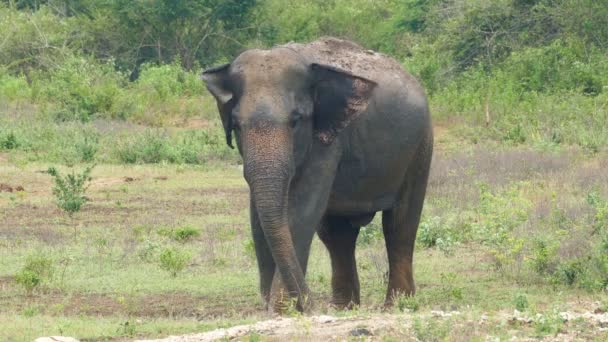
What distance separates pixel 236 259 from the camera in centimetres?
1280

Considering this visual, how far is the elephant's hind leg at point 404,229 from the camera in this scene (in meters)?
10.7

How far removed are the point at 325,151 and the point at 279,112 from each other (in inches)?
32.4

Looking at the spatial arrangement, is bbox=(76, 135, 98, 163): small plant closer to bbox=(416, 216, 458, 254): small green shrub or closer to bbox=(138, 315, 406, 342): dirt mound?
bbox=(416, 216, 458, 254): small green shrub

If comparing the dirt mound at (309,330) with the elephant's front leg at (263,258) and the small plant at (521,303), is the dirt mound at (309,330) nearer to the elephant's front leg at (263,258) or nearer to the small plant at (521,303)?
the small plant at (521,303)

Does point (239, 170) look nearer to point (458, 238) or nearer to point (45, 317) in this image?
point (458, 238)

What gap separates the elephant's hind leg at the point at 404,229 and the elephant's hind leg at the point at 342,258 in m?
0.29

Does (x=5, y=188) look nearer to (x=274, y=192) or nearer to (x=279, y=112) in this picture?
(x=279, y=112)

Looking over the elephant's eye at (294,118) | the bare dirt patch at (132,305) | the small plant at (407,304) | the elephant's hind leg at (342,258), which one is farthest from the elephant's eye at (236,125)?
the elephant's hind leg at (342,258)

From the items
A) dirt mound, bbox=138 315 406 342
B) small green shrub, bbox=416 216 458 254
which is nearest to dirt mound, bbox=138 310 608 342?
dirt mound, bbox=138 315 406 342

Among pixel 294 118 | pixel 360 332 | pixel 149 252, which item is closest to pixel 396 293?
pixel 294 118

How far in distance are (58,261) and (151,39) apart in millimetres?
27567

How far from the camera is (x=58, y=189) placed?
16.3m

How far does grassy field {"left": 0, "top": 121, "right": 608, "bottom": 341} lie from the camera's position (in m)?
8.77

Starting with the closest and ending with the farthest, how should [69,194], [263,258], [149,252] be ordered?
[263,258], [149,252], [69,194]
